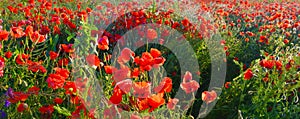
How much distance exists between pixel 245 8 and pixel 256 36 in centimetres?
177

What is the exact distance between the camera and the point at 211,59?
2.98 metres

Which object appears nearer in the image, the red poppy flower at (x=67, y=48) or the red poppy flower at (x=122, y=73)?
the red poppy flower at (x=122, y=73)

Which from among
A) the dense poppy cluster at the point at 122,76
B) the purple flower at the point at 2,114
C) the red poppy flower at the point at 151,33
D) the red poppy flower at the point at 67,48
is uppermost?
the red poppy flower at the point at 151,33

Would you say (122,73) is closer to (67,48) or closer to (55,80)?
(55,80)

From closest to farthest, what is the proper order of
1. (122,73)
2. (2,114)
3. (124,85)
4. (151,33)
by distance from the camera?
1. (124,85)
2. (122,73)
3. (2,114)
4. (151,33)

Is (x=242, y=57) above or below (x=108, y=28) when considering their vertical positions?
below

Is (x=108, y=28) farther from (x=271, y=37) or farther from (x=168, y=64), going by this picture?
(x=271, y=37)

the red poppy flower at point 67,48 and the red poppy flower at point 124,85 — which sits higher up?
the red poppy flower at point 67,48

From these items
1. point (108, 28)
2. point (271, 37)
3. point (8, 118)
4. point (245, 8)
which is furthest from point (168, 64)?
point (245, 8)

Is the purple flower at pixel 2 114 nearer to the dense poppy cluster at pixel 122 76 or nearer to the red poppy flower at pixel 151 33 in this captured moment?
the dense poppy cluster at pixel 122 76

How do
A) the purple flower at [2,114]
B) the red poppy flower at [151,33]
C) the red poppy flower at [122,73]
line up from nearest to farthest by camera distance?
the red poppy flower at [122,73] < the purple flower at [2,114] < the red poppy flower at [151,33]

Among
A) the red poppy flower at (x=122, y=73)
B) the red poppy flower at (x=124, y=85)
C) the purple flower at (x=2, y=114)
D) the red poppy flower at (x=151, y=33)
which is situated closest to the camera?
the red poppy flower at (x=124, y=85)

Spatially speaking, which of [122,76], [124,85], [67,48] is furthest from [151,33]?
[124,85]

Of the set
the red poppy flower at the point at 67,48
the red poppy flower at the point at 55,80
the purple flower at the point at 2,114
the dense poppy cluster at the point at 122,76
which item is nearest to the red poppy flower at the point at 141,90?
the dense poppy cluster at the point at 122,76
